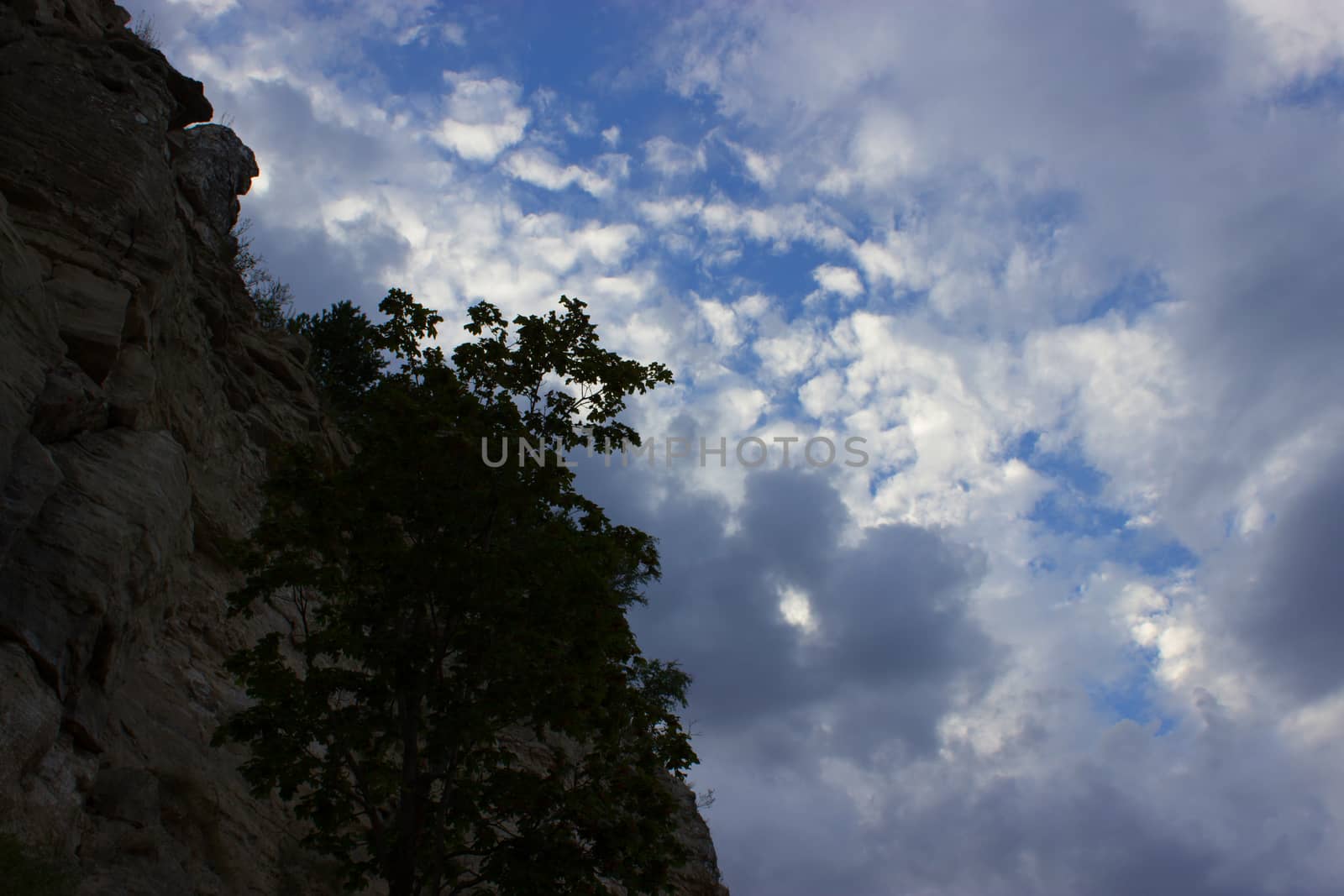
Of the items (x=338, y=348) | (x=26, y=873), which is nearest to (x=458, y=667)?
(x=26, y=873)

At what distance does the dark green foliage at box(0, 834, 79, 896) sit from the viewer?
316 inches

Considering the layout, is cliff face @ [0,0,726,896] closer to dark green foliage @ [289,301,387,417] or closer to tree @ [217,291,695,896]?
tree @ [217,291,695,896]

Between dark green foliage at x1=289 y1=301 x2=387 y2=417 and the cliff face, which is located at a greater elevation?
dark green foliage at x1=289 y1=301 x2=387 y2=417

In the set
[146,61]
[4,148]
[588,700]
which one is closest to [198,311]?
[146,61]

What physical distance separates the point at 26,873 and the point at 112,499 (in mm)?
5693

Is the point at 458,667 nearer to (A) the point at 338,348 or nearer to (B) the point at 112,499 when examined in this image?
(B) the point at 112,499

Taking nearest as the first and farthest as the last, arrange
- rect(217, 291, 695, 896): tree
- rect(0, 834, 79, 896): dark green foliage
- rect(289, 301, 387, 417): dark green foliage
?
1. rect(0, 834, 79, 896): dark green foliage
2. rect(217, 291, 695, 896): tree
3. rect(289, 301, 387, 417): dark green foliage

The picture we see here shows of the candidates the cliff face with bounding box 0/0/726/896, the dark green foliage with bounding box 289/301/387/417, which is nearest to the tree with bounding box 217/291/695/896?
the cliff face with bounding box 0/0/726/896

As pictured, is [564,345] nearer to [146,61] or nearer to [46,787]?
[46,787]

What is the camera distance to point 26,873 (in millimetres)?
8297

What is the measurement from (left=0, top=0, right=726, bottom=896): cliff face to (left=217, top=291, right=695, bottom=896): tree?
1.88 m

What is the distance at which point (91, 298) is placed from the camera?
14.3 meters

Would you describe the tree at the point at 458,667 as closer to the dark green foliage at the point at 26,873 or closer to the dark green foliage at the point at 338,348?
the dark green foliage at the point at 26,873

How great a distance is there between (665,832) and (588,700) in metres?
1.85
